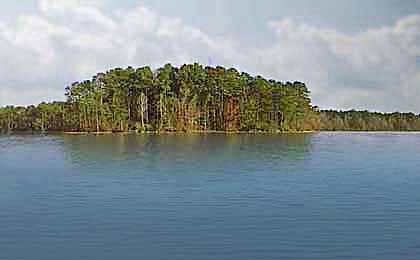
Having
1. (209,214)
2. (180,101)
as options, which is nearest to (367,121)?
(180,101)

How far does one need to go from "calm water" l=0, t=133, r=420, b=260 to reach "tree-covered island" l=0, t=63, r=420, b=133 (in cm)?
5600

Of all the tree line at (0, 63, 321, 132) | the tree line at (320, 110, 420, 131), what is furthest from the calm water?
the tree line at (320, 110, 420, 131)

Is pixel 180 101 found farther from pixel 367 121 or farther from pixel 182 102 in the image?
pixel 367 121

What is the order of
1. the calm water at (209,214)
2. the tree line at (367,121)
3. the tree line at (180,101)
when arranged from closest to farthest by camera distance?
the calm water at (209,214), the tree line at (180,101), the tree line at (367,121)

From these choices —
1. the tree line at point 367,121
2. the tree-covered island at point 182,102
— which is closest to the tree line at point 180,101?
the tree-covered island at point 182,102

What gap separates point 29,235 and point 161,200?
15.4 feet

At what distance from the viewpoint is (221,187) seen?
17078 mm

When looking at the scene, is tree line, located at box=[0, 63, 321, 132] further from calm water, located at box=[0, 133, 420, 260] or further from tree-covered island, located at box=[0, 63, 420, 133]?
calm water, located at box=[0, 133, 420, 260]

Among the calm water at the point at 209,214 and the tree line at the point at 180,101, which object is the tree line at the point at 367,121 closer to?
the tree line at the point at 180,101

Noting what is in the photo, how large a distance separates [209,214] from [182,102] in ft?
216

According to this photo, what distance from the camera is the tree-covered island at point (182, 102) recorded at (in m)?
77.9

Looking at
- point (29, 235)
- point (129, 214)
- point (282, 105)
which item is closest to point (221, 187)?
point (129, 214)

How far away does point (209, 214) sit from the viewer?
501 inches

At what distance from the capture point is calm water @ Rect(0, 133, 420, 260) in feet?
31.7
